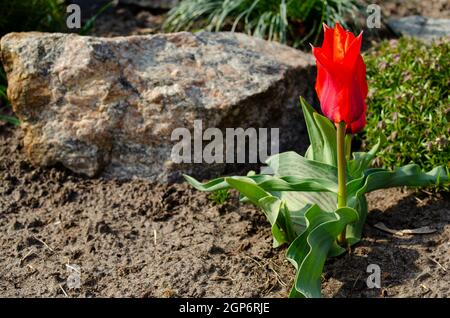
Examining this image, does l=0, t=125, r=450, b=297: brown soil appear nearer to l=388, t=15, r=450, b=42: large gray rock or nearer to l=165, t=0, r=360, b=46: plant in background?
l=165, t=0, r=360, b=46: plant in background

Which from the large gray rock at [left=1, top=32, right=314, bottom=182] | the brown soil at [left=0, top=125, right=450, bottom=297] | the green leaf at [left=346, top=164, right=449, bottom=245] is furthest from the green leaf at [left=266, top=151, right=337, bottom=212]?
the large gray rock at [left=1, top=32, right=314, bottom=182]

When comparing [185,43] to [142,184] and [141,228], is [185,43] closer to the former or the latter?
[142,184]

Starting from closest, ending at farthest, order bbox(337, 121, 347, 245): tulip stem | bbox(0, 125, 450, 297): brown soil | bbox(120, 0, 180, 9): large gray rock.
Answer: bbox(337, 121, 347, 245): tulip stem
bbox(0, 125, 450, 297): brown soil
bbox(120, 0, 180, 9): large gray rock

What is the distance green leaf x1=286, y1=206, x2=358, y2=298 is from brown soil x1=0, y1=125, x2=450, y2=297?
21 centimetres

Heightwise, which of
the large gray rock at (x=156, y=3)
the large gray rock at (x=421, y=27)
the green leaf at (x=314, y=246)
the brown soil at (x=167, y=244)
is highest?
the large gray rock at (x=421, y=27)

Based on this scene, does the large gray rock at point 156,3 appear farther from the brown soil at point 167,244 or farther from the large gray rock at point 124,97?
the brown soil at point 167,244

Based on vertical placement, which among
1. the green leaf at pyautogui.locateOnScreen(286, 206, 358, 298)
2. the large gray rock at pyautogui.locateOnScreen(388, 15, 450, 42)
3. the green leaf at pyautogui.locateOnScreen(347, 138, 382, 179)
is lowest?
the green leaf at pyautogui.locateOnScreen(286, 206, 358, 298)

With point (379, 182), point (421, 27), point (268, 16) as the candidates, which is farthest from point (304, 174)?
point (421, 27)

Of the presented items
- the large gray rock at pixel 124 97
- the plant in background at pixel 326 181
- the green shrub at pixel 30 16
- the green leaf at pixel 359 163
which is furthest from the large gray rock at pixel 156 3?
the green leaf at pixel 359 163

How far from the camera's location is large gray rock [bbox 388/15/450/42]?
5.14m

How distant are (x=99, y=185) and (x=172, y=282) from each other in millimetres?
1037

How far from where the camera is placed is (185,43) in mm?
4168

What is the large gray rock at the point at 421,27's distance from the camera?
5.14 metres

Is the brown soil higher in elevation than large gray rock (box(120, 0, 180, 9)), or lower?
lower
